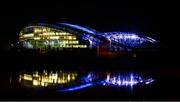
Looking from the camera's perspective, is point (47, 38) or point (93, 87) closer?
point (93, 87)

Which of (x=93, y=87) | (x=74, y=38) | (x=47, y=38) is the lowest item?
(x=93, y=87)

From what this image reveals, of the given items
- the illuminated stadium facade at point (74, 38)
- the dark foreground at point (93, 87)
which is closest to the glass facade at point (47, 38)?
the illuminated stadium facade at point (74, 38)

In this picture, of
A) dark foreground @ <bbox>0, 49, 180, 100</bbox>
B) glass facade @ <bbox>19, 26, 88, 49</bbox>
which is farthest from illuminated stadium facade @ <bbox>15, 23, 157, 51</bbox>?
dark foreground @ <bbox>0, 49, 180, 100</bbox>

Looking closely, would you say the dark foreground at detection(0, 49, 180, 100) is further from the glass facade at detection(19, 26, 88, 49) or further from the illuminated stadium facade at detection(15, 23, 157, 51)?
the glass facade at detection(19, 26, 88, 49)

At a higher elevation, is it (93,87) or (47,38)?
(47,38)

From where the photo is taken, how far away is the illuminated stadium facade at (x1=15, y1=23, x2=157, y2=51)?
64812 millimetres

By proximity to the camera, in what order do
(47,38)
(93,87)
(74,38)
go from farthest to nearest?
(47,38) < (74,38) < (93,87)

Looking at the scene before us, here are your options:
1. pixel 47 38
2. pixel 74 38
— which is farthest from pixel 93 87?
pixel 47 38

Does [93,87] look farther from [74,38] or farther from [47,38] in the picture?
[47,38]

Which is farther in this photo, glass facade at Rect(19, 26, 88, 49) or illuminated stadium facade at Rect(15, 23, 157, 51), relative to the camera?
glass facade at Rect(19, 26, 88, 49)

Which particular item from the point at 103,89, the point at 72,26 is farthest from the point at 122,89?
the point at 72,26

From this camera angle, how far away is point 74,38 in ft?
231

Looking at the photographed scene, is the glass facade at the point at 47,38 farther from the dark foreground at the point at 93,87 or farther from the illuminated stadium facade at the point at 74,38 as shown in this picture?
the dark foreground at the point at 93,87

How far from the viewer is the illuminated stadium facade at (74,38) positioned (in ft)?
213
